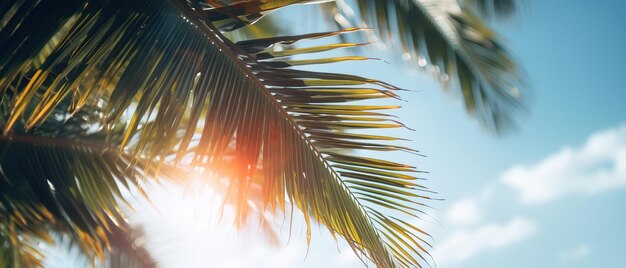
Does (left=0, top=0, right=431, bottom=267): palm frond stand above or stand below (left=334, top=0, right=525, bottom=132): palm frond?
below

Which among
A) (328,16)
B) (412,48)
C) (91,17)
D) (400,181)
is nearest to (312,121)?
(400,181)

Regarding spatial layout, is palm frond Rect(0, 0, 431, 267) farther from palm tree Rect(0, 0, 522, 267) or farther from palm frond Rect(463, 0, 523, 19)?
palm frond Rect(463, 0, 523, 19)

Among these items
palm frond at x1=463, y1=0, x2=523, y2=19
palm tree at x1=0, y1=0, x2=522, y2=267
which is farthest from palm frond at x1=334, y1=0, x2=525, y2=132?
palm tree at x1=0, y1=0, x2=522, y2=267

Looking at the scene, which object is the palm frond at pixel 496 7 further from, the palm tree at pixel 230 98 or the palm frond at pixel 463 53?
the palm tree at pixel 230 98

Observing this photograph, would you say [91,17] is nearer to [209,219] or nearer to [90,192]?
[209,219]

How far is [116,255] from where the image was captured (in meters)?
3.98

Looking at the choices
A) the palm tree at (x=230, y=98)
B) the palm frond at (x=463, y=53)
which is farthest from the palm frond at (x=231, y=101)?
the palm frond at (x=463, y=53)

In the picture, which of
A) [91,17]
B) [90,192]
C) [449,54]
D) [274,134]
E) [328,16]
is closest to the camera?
[91,17]

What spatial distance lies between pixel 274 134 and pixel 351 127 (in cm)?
24

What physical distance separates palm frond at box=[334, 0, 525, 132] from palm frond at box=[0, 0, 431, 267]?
1777 millimetres

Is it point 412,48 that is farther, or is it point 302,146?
point 412,48

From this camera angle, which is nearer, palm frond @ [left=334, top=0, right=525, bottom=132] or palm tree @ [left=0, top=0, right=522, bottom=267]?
palm tree @ [left=0, top=0, right=522, bottom=267]

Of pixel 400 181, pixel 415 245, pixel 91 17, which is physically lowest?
pixel 415 245

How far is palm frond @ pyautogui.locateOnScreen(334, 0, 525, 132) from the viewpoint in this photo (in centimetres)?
370
